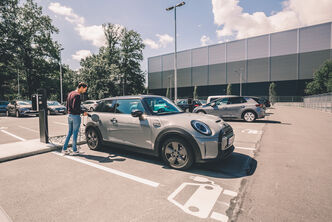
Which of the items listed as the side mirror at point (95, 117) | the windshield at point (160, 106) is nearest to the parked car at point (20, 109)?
the side mirror at point (95, 117)

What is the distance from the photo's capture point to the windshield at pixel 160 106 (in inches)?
175

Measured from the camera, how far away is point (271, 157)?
477 cm

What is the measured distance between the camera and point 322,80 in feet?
123

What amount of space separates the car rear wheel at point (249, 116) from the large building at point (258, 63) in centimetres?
3877

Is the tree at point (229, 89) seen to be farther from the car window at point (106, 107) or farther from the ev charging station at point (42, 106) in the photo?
the ev charging station at point (42, 106)

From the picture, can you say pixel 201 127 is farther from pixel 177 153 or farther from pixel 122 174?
pixel 122 174

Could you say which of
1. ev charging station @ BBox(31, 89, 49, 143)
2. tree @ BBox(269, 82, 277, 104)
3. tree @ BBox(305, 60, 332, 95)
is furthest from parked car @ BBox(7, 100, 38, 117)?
tree @ BBox(305, 60, 332, 95)

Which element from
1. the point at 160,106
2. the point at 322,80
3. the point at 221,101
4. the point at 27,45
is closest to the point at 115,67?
the point at 27,45

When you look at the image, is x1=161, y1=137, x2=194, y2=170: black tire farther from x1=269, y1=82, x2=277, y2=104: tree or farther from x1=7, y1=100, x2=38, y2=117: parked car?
x1=269, y1=82, x2=277, y2=104: tree

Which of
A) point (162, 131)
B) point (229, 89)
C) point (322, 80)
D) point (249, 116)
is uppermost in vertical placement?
point (322, 80)

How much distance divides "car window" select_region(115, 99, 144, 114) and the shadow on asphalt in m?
1.20

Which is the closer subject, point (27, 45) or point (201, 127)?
point (201, 127)

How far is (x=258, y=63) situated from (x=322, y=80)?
1302 cm

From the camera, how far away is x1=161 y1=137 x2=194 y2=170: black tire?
370 centimetres
